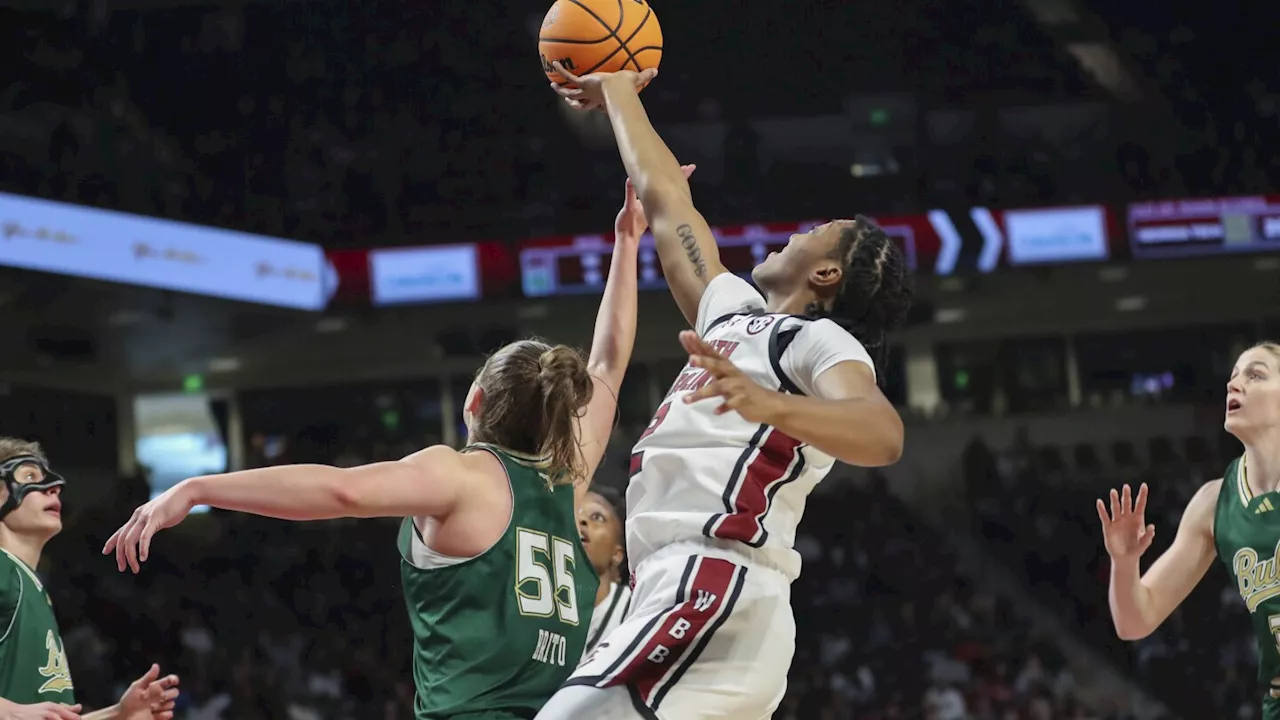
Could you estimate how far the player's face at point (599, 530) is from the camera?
473 cm

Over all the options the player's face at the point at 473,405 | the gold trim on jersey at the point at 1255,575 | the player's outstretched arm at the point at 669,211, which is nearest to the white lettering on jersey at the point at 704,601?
the player's face at the point at 473,405

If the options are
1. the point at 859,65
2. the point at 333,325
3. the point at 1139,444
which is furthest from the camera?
the point at 859,65

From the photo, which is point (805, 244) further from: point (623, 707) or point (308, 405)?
point (308, 405)

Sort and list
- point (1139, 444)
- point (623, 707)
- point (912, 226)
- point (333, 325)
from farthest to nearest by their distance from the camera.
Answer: point (1139, 444)
point (333, 325)
point (912, 226)
point (623, 707)

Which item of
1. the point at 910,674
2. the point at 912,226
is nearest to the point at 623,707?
the point at 910,674

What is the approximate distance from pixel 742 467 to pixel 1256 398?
2.11 meters

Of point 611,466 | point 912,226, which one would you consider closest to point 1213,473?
point 912,226

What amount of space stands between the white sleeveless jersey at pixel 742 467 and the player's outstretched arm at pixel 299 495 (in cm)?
46

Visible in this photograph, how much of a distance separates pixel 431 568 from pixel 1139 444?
16387 millimetres

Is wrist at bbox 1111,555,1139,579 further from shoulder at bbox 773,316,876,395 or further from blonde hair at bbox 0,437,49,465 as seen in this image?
blonde hair at bbox 0,437,49,465

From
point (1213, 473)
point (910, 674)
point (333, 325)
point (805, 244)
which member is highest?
point (333, 325)

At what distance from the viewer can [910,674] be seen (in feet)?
42.7

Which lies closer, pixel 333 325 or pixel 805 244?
pixel 805 244

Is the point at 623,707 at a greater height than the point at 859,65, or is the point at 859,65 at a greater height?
the point at 859,65
